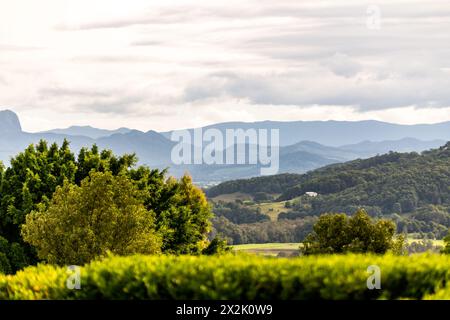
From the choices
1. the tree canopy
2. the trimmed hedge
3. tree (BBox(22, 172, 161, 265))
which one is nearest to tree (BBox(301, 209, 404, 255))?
tree (BBox(22, 172, 161, 265))

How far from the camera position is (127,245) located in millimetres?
31609

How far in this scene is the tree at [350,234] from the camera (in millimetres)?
36188

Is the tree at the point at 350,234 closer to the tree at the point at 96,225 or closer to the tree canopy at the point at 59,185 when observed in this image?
the tree at the point at 96,225

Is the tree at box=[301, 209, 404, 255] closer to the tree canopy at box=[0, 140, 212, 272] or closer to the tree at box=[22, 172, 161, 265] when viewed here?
the tree at box=[22, 172, 161, 265]

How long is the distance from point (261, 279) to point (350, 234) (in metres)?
25.0

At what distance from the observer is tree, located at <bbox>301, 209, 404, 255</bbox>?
36188mm

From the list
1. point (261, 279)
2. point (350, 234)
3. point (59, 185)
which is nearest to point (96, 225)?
point (350, 234)

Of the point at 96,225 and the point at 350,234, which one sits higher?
the point at 96,225

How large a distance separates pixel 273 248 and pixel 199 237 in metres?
131

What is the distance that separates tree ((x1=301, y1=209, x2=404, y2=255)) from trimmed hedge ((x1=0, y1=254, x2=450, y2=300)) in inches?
910

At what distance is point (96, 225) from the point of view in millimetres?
31484

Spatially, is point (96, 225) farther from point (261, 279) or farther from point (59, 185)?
point (261, 279)

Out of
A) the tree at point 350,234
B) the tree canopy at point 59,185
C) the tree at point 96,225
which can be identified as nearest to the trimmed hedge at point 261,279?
the tree at point 96,225
